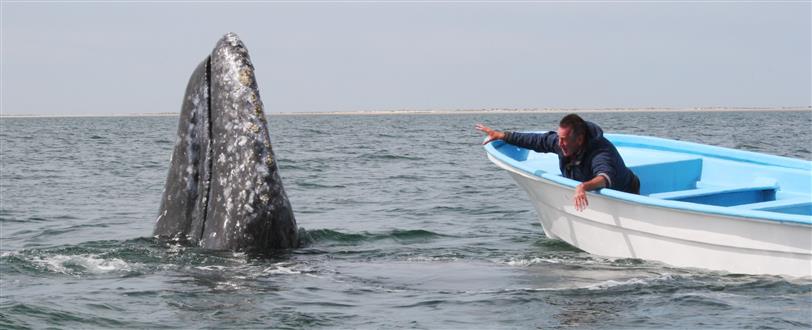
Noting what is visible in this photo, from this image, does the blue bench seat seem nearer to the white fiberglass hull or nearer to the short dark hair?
the white fiberglass hull

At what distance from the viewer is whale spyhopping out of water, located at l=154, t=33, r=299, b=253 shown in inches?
301

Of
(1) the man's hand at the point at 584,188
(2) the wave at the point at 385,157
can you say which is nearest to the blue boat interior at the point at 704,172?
(1) the man's hand at the point at 584,188

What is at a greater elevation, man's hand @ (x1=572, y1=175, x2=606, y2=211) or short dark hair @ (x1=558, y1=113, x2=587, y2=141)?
short dark hair @ (x1=558, y1=113, x2=587, y2=141)

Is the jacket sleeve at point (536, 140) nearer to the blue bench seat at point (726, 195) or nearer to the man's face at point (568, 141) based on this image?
the man's face at point (568, 141)

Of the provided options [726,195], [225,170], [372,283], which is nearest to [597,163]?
[726,195]

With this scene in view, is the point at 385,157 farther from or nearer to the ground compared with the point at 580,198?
nearer to the ground

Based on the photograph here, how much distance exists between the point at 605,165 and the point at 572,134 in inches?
14.3

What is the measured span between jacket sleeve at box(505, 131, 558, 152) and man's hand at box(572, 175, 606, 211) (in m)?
0.79

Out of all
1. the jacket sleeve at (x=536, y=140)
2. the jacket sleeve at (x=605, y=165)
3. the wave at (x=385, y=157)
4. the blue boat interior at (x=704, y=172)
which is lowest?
the wave at (x=385, y=157)

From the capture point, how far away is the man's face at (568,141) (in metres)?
8.74

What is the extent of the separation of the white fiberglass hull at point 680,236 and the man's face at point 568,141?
312mm

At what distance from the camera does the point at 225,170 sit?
7707 mm

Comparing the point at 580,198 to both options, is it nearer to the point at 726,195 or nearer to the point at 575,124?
the point at 575,124

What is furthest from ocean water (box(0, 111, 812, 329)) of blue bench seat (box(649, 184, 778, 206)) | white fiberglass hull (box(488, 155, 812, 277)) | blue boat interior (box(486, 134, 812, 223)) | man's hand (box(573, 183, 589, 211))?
blue bench seat (box(649, 184, 778, 206))
